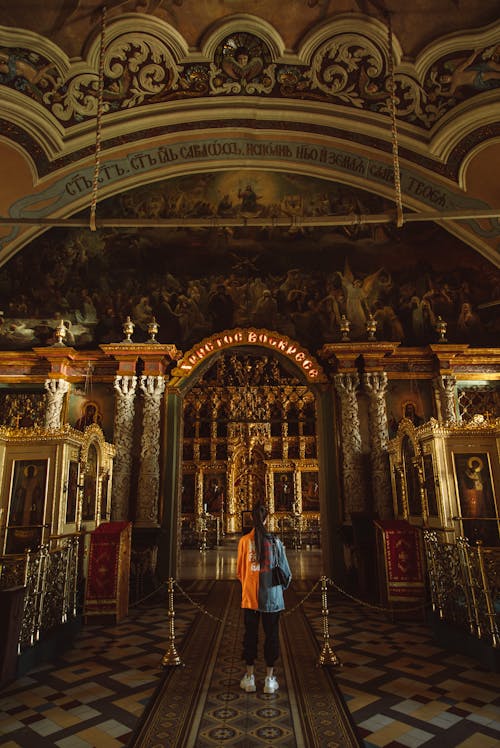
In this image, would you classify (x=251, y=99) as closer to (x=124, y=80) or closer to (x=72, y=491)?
(x=124, y=80)

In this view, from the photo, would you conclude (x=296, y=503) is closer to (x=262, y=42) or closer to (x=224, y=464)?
(x=224, y=464)

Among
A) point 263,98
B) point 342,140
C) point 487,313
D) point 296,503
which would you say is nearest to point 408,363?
point 487,313

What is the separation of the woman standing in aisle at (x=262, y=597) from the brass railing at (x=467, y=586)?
245cm

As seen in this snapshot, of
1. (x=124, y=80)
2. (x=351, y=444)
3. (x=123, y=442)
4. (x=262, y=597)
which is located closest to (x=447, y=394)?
(x=351, y=444)

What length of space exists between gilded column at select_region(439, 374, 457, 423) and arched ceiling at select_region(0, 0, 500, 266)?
2953 mm

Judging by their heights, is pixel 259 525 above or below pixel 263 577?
above

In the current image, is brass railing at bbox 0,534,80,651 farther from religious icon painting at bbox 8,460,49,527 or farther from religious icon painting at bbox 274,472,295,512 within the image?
religious icon painting at bbox 274,472,295,512

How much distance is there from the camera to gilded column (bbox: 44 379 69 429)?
35.1 feet

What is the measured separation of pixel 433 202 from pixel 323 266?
279 cm

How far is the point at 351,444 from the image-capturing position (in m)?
10.5

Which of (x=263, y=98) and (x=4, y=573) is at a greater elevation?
(x=263, y=98)

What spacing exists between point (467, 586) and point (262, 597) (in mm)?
2845

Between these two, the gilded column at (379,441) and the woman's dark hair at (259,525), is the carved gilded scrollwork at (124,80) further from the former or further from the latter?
the woman's dark hair at (259,525)

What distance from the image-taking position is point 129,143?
10.6 m
